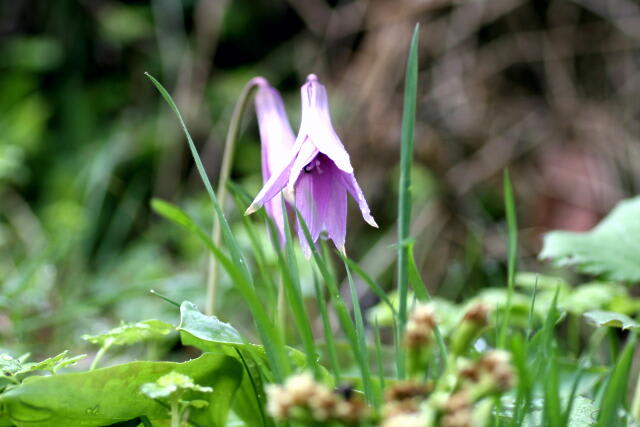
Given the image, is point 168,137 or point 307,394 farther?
point 168,137

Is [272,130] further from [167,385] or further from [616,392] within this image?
[616,392]

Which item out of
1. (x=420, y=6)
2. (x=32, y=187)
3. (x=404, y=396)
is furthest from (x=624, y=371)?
(x=32, y=187)

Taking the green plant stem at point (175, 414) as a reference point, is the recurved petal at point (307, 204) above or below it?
above

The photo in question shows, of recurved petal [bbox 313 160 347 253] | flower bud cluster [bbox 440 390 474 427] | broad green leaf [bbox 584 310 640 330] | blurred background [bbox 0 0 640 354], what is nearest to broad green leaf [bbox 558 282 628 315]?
broad green leaf [bbox 584 310 640 330]

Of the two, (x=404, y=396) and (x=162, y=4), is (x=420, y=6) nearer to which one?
(x=162, y=4)

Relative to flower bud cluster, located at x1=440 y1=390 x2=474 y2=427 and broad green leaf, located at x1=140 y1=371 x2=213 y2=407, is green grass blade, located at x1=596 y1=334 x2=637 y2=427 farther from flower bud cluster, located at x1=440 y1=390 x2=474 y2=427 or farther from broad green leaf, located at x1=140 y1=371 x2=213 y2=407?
broad green leaf, located at x1=140 y1=371 x2=213 y2=407

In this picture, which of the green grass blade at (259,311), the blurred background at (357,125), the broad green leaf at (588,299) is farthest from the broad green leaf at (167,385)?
the blurred background at (357,125)

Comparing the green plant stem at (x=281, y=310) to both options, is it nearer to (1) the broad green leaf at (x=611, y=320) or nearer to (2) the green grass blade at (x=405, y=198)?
(2) the green grass blade at (x=405, y=198)
